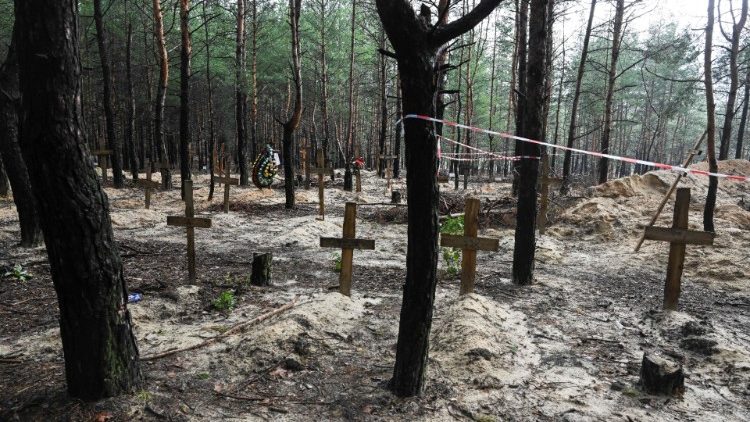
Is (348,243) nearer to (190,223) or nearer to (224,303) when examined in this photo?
(224,303)

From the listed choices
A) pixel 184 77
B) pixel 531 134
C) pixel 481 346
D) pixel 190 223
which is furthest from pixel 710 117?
pixel 184 77

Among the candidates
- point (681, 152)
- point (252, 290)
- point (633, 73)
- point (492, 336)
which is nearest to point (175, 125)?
point (252, 290)

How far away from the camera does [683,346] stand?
15.2 feet

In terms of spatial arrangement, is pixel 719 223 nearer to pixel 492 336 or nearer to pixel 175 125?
pixel 492 336

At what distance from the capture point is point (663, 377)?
3.60 metres

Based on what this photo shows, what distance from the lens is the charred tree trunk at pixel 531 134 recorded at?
6367 mm

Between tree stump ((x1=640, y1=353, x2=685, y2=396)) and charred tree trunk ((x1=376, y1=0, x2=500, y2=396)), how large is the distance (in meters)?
1.83

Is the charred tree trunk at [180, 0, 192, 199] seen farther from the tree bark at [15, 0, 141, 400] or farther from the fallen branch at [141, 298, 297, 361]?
the tree bark at [15, 0, 141, 400]

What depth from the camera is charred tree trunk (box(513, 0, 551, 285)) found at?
20.9ft

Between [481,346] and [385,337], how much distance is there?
1.03 m

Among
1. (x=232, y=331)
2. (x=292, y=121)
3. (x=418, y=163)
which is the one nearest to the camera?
(x=418, y=163)

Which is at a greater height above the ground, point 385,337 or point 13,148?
point 13,148

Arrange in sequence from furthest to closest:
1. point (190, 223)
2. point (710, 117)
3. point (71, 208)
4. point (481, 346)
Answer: point (710, 117) → point (190, 223) → point (481, 346) → point (71, 208)

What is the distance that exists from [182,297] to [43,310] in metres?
1.43
